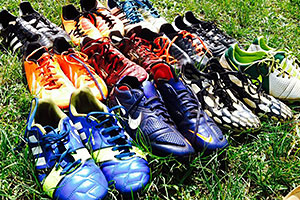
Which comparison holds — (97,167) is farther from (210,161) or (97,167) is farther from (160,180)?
(210,161)

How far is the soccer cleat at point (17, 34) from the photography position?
308 centimetres

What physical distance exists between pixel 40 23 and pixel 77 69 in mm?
1001

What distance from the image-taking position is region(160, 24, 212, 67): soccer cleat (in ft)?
9.74

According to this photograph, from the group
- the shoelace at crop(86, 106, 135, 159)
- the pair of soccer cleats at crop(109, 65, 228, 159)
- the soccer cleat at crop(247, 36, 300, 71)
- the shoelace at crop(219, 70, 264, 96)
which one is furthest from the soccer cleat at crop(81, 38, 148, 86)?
the soccer cleat at crop(247, 36, 300, 71)

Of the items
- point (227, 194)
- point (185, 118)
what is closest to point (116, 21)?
point (185, 118)

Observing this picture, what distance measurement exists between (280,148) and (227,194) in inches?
23.8

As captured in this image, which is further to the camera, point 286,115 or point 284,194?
point 286,115

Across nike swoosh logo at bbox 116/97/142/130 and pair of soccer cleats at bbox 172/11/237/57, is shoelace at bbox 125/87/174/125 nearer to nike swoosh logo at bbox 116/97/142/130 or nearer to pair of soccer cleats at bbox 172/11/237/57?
nike swoosh logo at bbox 116/97/142/130

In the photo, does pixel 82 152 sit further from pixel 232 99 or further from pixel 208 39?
pixel 208 39

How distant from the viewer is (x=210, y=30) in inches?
134

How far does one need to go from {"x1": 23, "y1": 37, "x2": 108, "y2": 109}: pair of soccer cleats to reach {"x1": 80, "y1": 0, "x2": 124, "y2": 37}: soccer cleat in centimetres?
61

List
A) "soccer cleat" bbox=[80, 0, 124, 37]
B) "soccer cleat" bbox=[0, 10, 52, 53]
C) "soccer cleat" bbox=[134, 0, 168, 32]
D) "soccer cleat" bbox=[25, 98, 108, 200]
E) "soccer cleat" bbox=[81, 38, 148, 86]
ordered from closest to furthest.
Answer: "soccer cleat" bbox=[25, 98, 108, 200] < "soccer cleat" bbox=[81, 38, 148, 86] < "soccer cleat" bbox=[0, 10, 52, 53] < "soccer cleat" bbox=[80, 0, 124, 37] < "soccer cleat" bbox=[134, 0, 168, 32]

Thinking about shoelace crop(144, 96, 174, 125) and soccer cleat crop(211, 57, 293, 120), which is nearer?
shoelace crop(144, 96, 174, 125)

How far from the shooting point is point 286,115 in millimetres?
2537
